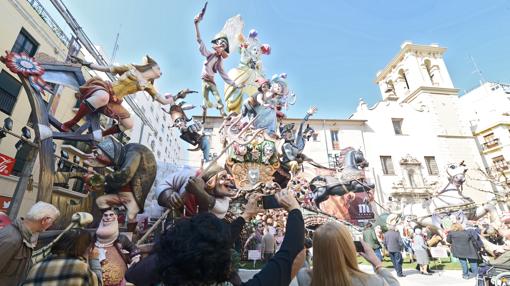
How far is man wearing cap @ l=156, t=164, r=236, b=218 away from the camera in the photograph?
15.4ft

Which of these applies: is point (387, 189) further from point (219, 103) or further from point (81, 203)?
point (81, 203)

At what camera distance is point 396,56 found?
28.7 m

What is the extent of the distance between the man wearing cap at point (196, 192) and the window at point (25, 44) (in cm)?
971

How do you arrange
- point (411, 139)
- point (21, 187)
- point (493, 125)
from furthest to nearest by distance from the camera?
point (493, 125) < point (411, 139) < point (21, 187)

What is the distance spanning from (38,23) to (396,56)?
1265 inches

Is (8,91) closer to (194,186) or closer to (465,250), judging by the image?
(194,186)

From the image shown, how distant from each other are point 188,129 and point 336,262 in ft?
21.7

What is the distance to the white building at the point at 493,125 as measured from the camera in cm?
2186

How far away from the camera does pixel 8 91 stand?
9.34 meters

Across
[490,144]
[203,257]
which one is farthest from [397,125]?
[203,257]

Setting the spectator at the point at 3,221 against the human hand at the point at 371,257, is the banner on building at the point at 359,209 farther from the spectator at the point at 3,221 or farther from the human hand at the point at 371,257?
the spectator at the point at 3,221

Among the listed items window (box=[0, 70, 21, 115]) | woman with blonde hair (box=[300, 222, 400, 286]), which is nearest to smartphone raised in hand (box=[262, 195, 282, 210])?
woman with blonde hair (box=[300, 222, 400, 286])

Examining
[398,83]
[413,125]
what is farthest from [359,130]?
[398,83]

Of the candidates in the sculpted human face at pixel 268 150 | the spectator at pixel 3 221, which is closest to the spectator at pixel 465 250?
the sculpted human face at pixel 268 150
